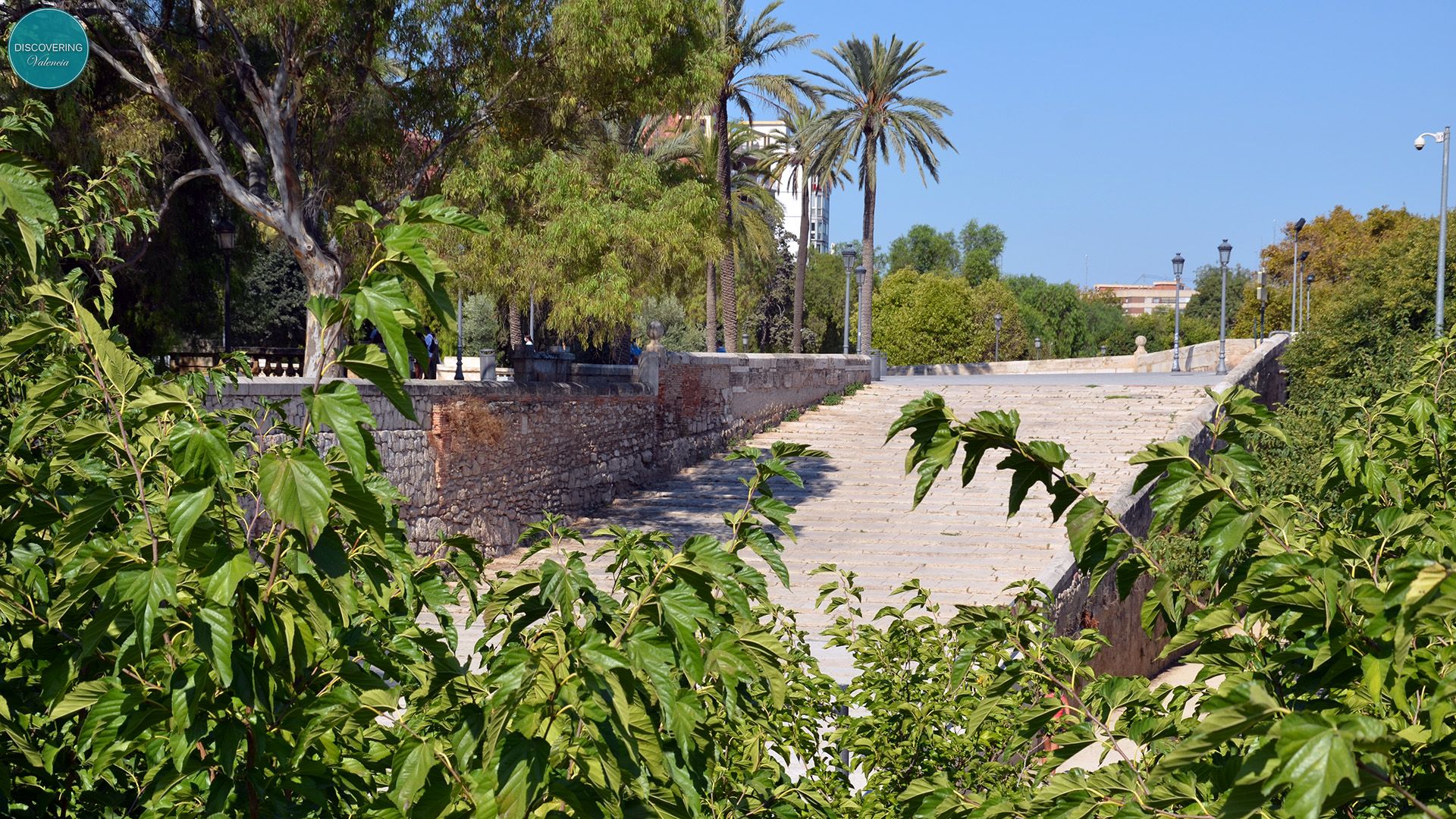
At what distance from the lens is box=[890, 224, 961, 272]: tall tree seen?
87.6 meters

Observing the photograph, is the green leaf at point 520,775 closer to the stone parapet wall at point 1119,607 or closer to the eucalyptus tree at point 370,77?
the stone parapet wall at point 1119,607

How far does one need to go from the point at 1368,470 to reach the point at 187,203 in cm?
1555

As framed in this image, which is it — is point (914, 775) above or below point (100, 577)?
below

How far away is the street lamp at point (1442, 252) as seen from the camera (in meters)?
18.1

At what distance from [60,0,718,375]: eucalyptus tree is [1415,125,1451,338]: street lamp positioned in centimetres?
1059

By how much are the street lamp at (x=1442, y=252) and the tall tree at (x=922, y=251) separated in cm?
6287

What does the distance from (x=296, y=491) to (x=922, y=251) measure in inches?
3480

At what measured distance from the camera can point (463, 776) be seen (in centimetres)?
170

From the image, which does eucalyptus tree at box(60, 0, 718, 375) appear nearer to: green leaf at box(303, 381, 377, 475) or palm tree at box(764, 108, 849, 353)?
green leaf at box(303, 381, 377, 475)

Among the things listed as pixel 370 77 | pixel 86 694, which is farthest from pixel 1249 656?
pixel 370 77

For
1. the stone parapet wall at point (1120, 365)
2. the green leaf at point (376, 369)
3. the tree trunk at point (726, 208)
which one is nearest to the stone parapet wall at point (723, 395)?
the tree trunk at point (726, 208)

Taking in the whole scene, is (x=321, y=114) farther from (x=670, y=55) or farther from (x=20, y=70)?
(x=20, y=70)

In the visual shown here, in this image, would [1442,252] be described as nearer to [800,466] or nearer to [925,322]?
A: [800,466]

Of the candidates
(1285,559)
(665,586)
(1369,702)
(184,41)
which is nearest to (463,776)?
(665,586)
